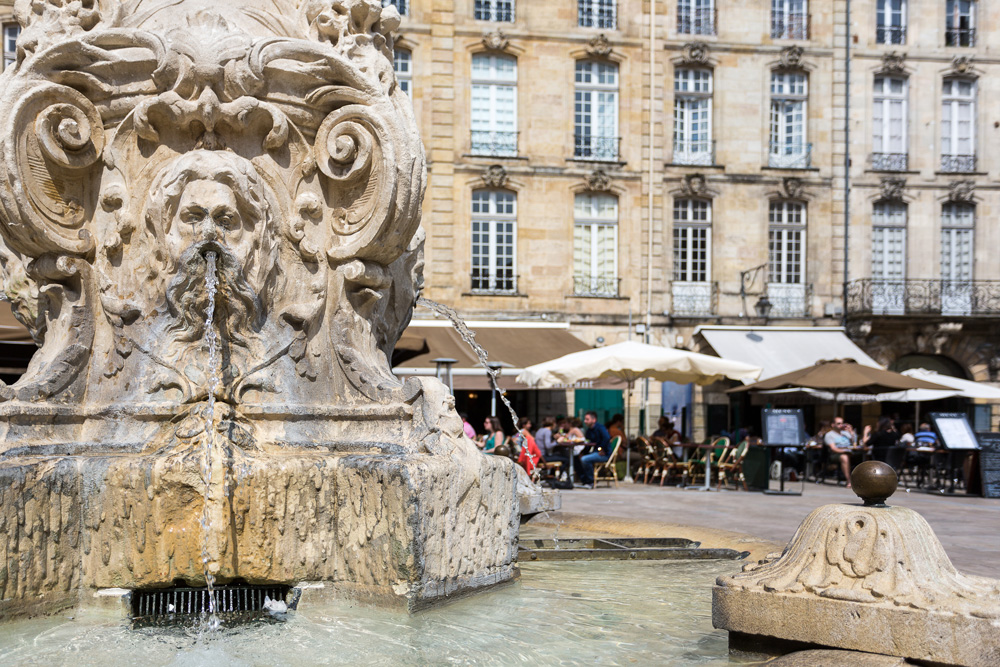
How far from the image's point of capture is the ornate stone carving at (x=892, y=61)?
26375 millimetres

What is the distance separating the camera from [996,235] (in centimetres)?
2662

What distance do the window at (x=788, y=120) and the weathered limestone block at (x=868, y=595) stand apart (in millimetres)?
24032

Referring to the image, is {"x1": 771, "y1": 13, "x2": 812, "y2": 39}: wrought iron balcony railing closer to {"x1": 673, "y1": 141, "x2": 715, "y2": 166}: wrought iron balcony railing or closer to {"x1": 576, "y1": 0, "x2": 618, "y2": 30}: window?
{"x1": 673, "y1": 141, "x2": 715, "y2": 166}: wrought iron balcony railing

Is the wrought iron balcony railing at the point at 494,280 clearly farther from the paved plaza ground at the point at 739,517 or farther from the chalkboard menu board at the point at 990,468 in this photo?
the chalkboard menu board at the point at 990,468

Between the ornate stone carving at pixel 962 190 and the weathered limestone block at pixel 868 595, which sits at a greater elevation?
the ornate stone carving at pixel 962 190

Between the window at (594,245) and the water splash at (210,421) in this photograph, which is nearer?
the water splash at (210,421)

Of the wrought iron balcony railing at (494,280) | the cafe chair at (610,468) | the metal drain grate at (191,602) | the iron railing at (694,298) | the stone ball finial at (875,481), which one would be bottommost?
the cafe chair at (610,468)

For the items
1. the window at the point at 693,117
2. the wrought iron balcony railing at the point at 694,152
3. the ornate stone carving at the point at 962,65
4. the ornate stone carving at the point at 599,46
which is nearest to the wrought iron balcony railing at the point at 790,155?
the wrought iron balcony railing at the point at 694,152

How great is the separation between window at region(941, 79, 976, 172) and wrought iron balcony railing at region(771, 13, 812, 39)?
3766 millimetres

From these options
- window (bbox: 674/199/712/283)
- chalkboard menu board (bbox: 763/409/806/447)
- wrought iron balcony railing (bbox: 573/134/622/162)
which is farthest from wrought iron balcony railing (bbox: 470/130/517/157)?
chalkboard menu board (bbox: 763/409/806/447)

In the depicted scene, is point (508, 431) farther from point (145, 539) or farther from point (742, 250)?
point (145, 539)

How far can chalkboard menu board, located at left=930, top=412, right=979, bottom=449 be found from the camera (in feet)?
45.1

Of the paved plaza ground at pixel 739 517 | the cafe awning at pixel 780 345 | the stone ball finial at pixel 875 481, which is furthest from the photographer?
the cafe awning at pixel 780 345

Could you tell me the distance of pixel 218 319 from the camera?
446cm
